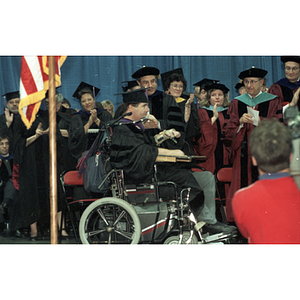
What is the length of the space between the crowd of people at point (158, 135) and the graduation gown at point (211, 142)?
11 mm

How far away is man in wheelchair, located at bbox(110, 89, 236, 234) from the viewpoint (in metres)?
3.85

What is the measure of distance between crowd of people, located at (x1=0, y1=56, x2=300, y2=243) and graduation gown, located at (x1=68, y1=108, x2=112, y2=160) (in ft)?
0.03

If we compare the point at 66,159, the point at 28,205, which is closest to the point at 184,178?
the point at 66,159

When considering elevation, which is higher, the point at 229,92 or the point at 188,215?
the point at 229,92

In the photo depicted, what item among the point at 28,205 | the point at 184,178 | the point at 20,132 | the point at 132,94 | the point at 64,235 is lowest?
the point at 64,235

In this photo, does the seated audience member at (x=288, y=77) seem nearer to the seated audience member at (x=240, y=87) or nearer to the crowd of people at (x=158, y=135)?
the crowd of people at (x=158, y=135)

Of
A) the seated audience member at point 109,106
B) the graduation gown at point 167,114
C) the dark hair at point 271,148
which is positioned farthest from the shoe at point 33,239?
the dark hair at point 271,148

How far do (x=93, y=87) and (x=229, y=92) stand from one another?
4.74 ft

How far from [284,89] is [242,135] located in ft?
1.99

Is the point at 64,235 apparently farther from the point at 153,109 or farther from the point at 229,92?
the point at 229,92

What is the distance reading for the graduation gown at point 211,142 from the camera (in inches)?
172

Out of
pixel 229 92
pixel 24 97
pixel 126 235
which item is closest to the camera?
pixel 126 235

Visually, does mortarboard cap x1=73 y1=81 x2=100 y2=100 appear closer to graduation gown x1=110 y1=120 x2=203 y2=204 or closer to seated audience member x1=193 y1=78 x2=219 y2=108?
graduation gown x1=110 y1=120 x2=203 y2=204

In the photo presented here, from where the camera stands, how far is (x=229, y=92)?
4312 millimetres
